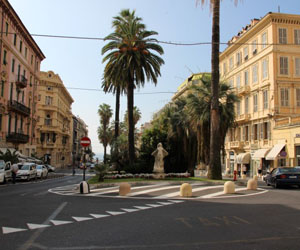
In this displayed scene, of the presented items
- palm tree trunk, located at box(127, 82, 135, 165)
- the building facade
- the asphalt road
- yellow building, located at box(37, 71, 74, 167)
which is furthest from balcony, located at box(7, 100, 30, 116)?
the asphalt road

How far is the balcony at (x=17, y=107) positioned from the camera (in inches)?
1615

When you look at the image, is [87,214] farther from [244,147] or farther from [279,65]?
[244,147]

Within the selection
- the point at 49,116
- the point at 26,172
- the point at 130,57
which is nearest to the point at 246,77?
the point at 130,57

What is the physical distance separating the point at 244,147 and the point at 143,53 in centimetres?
2309

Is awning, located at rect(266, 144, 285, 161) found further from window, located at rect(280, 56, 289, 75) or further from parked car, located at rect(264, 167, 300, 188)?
parked car, located at rect(264, 167, 300, 188)

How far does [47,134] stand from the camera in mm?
74625

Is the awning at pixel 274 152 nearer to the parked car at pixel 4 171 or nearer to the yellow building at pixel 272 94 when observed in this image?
the yellow building at pixel 272 94

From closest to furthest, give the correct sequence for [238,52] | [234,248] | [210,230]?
[234,248] < [210,230] < [238,52]

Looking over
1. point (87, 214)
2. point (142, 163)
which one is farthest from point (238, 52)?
point (87, 214)

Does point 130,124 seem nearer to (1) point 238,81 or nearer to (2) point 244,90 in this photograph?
(2) point 244,90

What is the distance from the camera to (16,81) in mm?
42906

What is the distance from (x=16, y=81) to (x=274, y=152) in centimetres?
3290

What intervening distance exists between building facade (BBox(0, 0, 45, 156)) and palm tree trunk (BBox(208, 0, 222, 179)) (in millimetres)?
23560

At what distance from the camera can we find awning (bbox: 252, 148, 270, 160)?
124 ft
